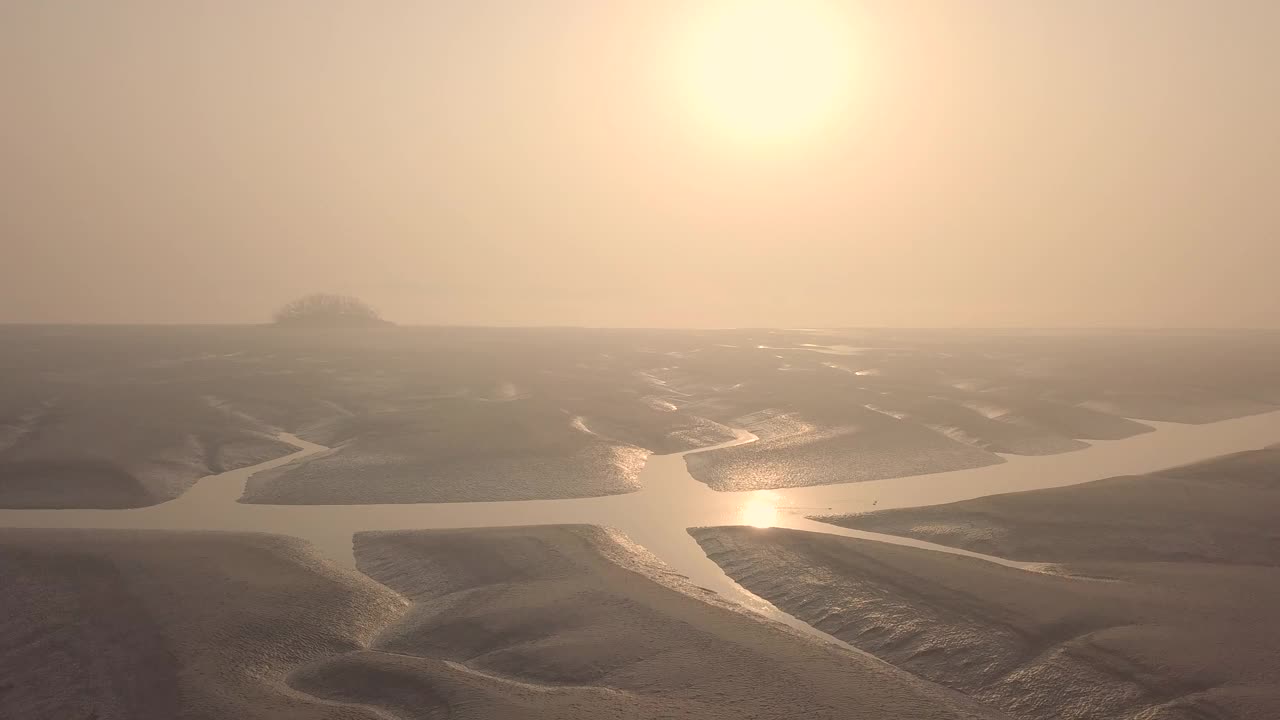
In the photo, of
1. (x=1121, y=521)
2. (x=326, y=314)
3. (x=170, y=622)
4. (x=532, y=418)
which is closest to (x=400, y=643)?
(x=170, y=622)

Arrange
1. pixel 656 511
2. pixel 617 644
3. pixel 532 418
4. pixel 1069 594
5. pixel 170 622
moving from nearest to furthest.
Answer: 1. pixel 617 644
2. pixel 170 622
3. pixel 1069 594
4. pixel 656 511
5. pixel 532 418

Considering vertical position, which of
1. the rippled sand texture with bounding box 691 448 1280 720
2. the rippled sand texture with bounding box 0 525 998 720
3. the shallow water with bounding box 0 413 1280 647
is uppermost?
the rippled sand texture with bounding box 691 448 1280 720

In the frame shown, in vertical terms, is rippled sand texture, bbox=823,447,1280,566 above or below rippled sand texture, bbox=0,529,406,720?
above

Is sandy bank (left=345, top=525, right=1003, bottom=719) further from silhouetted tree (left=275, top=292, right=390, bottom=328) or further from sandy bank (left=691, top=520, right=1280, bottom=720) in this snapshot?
silhouetted tree (left=275, top=292, right=390, bottom=328)

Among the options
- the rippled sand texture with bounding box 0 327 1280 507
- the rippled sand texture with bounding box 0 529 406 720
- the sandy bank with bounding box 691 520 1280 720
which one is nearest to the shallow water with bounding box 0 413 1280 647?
the rippled sand texture with bounding box 0 327 1280 507

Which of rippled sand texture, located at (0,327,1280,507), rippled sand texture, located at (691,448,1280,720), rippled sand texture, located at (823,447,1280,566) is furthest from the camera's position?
rippled sand texture, located at (0,327,1280,507)

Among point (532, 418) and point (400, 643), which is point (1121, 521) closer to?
point (400, 643)

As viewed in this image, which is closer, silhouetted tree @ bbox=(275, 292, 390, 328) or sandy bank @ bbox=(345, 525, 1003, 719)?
sandy bank @ bbox=(345, 525, 1003, 719)

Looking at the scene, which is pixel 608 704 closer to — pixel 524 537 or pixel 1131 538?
pixel 524 537
